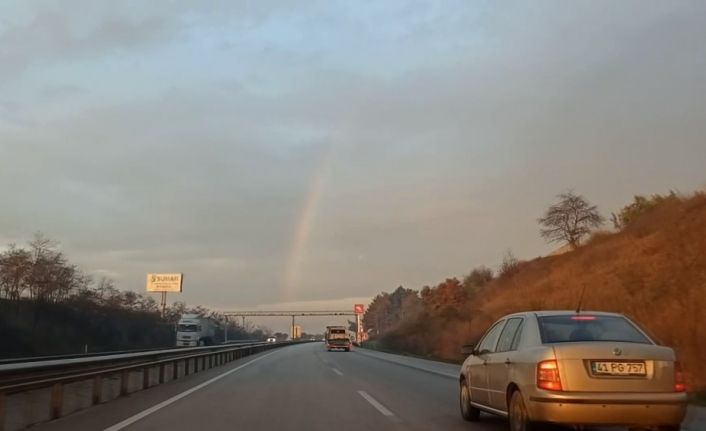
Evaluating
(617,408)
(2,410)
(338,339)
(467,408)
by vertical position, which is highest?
(338,339)

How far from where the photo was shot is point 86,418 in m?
12.7

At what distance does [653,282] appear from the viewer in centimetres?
3434

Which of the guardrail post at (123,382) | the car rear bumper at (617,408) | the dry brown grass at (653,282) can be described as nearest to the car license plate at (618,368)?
the car rear bumper at (617,408)

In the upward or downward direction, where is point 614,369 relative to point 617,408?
upward

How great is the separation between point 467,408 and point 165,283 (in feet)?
260

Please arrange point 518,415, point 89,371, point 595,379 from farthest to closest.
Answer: point 89,371, point 518,415, point 595,379

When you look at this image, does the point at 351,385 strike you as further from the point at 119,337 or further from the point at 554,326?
the point at 119,337

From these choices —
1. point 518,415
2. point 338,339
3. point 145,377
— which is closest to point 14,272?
A: point 338,339

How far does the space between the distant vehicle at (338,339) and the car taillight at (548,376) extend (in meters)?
61.0

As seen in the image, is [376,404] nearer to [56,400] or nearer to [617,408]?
[56,400]

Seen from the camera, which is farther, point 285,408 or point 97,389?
point 97,389

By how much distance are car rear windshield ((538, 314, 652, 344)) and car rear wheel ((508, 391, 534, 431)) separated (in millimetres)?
835

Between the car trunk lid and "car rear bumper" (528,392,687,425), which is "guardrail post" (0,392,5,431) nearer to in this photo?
"car rear bumper" (528,392,687,425)

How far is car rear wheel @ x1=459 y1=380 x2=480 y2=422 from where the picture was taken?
1175 cm
